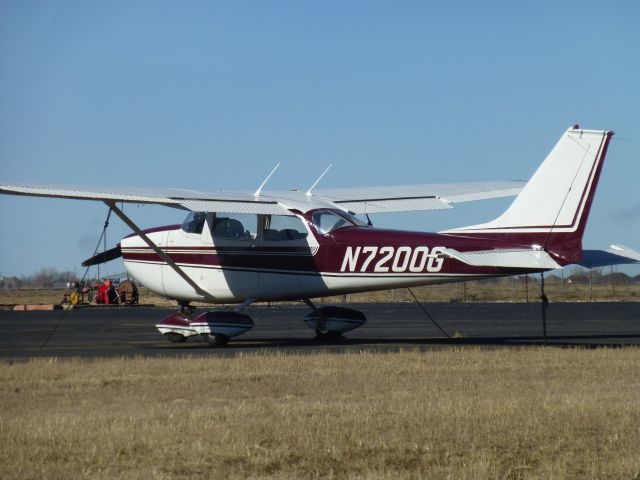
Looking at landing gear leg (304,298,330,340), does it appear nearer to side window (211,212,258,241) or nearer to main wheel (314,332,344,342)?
main wheel (314,332,344,342)

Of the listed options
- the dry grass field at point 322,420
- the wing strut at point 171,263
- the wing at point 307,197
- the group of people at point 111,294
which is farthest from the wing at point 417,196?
the group of people at point 111,294

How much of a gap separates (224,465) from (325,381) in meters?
4.89

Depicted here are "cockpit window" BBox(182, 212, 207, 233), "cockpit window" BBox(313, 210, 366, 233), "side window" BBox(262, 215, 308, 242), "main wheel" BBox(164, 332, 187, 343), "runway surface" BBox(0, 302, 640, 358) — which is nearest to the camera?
"runway surface" BBox(0, 302, 640, 358)

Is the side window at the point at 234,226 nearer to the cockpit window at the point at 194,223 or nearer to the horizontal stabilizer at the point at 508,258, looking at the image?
the cockpit window at the point at 194,223

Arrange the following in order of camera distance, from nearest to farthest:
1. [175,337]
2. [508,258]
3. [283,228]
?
[508,258] → [283,228] → [175,337]

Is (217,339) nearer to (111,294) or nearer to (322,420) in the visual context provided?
(322,420)

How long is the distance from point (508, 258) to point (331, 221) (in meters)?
3.51

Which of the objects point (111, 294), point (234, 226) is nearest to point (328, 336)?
point (234, 226)

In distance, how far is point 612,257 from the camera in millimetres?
18625

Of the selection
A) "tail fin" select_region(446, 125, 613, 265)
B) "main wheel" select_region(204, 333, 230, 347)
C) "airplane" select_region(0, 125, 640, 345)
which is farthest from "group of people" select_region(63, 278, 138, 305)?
"tail fin" select_region(446, 125, 613, 265)

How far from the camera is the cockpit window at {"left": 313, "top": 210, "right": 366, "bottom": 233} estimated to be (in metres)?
18.4

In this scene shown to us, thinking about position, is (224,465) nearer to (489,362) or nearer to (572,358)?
(489,362)

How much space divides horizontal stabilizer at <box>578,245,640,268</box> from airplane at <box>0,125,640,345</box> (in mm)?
24

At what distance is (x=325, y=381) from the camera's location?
12000 mm
